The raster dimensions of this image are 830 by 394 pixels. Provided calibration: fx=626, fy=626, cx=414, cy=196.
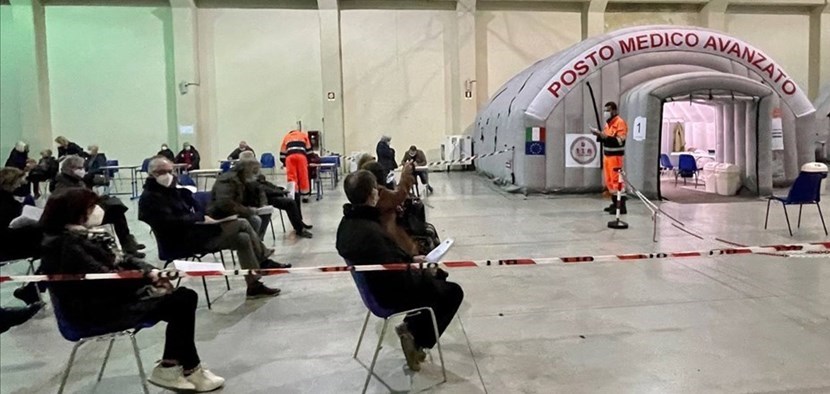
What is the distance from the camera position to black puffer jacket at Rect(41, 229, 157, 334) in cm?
268

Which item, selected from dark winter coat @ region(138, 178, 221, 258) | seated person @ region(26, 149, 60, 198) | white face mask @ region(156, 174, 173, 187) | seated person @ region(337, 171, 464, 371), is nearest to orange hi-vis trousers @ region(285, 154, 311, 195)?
seated person @ region(26, 149, 60, 198)

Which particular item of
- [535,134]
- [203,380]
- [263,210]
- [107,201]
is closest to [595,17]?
[535,134]

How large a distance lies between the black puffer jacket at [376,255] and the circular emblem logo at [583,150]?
907 cm

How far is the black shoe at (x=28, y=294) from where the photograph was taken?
456cm

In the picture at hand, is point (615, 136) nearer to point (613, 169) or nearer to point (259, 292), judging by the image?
point (613, 169)

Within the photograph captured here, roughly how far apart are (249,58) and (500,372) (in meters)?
17.0

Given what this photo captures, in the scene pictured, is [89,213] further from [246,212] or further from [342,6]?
[342,6]

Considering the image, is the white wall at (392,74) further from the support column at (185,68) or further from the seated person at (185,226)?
the seated person at (185,226)

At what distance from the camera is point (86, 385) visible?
3145 millimetres

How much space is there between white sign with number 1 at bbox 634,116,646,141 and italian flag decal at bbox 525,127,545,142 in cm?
162

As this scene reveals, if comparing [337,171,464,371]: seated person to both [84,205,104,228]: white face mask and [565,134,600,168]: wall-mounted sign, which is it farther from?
[565,134,600,168]: wall-mounted sign

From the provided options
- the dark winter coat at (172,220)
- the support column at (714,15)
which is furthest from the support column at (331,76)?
the dark winter coat at (172,220)

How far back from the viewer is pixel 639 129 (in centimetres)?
1067

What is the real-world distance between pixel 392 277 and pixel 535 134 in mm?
8890
